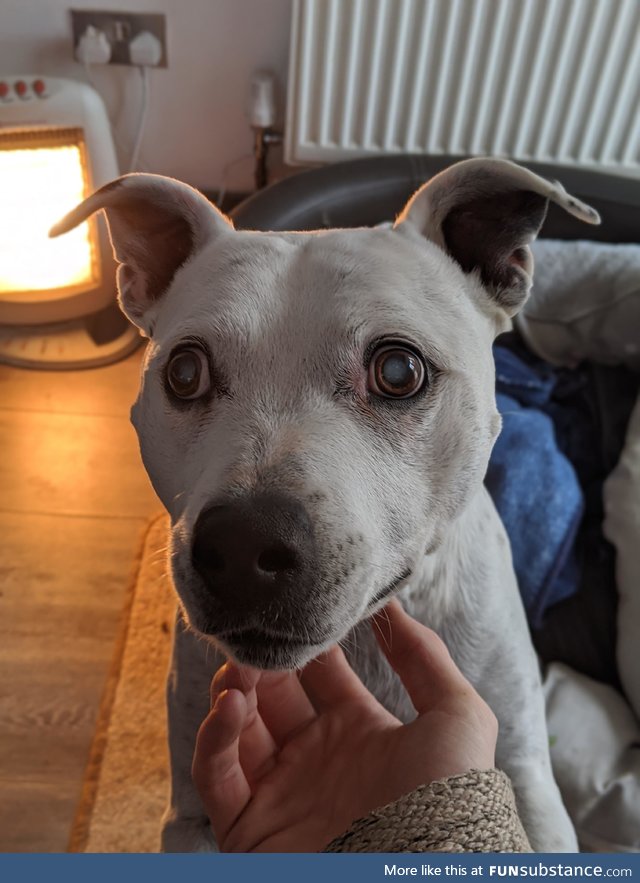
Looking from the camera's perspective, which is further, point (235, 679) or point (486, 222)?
point (486, 222)

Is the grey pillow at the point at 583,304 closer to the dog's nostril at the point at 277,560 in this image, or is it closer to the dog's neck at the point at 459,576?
the dog's neck at the point at 459,576

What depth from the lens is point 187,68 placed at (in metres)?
2.99

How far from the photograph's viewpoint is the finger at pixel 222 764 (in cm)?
105

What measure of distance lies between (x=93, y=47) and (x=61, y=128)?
1.38 ft

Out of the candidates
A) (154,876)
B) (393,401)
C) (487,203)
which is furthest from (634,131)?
(154,876)

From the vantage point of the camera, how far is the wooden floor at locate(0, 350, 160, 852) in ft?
5.86

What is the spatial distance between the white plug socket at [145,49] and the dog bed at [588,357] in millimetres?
943

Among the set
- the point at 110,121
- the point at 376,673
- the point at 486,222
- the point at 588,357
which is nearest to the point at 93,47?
the point at 110,121

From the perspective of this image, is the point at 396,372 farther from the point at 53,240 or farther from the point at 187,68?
the point at 187,68

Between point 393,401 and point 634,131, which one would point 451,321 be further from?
point 634,131

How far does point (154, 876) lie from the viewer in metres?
0.98

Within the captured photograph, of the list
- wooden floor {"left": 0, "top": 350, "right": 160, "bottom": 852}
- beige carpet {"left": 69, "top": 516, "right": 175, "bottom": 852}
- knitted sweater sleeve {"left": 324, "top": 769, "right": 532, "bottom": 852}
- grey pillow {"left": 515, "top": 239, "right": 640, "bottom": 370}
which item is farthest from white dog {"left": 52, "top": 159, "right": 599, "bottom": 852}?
grey pillow {"left": 515, "top": 239, "right": 640, "bottom": 370}

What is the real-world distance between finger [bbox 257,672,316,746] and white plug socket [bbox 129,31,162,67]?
8.50 ft

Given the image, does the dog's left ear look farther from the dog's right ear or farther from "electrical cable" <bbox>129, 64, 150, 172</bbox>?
"electrical cable" <bbox>129, 64, 150, 172</bbox>
